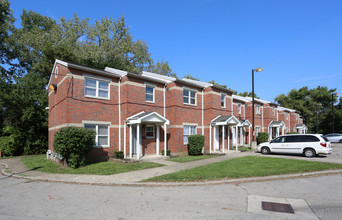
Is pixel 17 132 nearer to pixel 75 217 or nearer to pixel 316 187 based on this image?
pixel 75 217

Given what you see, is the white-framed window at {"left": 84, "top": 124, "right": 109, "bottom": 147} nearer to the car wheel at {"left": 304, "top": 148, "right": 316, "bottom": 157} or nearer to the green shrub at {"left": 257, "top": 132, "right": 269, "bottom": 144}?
the car wheel at {"left": 304, "top": 148, "right": 316, "bottom": 157}

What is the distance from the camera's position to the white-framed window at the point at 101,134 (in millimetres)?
13830

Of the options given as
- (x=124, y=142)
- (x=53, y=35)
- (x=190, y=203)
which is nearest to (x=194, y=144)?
(x=124, y=142)

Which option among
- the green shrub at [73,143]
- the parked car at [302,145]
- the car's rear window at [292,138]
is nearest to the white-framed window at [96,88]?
the green shrub at [73,143]

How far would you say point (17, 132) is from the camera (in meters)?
21.0

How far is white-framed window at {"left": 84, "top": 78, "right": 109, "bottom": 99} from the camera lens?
45.9ft

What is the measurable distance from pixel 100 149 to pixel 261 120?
24.0 meters

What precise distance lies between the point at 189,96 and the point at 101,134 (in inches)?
334

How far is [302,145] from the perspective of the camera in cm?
1535

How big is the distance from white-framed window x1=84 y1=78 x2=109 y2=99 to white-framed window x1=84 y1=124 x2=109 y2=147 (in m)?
2.04

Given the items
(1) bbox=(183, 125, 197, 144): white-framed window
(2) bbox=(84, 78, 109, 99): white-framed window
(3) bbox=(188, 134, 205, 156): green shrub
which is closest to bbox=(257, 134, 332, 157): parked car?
(3) bbox=(188, 134, 205, 156): green shrub

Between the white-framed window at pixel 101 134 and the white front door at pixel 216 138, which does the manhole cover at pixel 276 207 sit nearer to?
the white-framed window at pixel 101 134

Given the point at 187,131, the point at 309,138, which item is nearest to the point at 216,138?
the point at 187,131

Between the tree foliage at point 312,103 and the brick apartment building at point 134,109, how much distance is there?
36.2 meters
